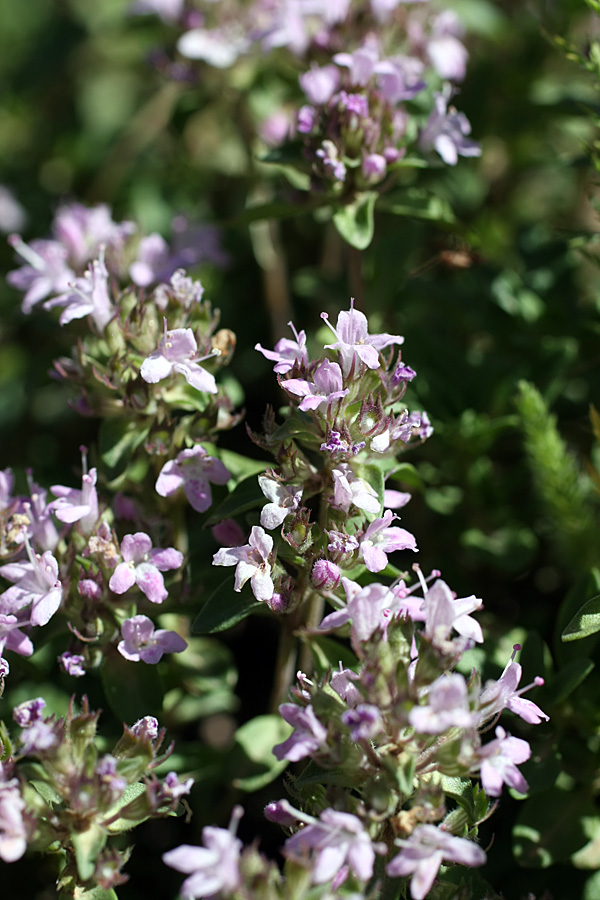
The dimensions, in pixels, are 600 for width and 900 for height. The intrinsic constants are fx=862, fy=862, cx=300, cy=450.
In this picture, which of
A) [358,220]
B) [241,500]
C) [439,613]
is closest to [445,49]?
[358,220]

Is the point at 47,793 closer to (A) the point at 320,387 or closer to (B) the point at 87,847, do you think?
(B) the point at 87,847

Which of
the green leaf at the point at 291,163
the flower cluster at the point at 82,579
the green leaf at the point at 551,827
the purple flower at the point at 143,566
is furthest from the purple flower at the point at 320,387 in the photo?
the green leaf at the point at 551,827

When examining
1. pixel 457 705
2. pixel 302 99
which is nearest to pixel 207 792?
pixel 457 705

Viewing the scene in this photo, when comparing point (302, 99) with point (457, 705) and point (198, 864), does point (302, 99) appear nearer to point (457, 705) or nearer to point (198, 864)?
point (457, 705)

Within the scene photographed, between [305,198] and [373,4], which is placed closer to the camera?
[305,198]

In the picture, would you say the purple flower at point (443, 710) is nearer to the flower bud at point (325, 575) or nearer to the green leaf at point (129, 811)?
the flower bud at point (325, 575)
